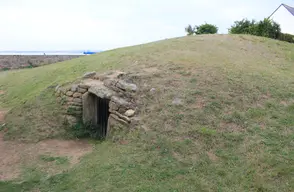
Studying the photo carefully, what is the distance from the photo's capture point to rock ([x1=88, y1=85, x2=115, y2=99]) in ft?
23.9

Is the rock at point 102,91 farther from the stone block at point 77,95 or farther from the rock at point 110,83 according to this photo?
the stone block at point 77,95

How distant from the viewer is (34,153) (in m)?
6.29

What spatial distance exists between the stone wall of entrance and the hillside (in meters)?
12.5

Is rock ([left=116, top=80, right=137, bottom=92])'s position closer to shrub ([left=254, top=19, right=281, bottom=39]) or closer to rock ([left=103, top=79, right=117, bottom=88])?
rock ([left=103, top=79, right=117, bottom=88])

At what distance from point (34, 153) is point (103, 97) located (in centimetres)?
219

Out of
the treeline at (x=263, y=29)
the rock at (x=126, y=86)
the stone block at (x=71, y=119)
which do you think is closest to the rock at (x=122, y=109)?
the rock at (x=126, y=86)

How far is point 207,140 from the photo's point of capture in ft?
19.2

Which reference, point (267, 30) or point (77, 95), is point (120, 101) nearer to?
point (77, 95)

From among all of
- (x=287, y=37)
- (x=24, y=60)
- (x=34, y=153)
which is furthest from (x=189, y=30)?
(x=34, y=153)

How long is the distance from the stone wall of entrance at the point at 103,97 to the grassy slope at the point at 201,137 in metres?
0.42

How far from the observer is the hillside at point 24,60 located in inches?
743

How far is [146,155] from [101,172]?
98 cm

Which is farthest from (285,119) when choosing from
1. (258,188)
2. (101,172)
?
(101,172)

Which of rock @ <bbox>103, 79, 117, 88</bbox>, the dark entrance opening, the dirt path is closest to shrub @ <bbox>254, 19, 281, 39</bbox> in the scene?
rock @ <bbox>103, 79, 117, 88</bbox>
